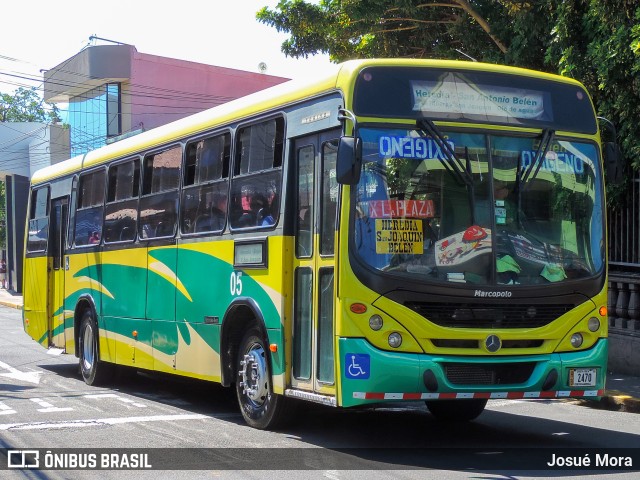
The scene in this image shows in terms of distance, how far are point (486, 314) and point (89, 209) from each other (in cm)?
830

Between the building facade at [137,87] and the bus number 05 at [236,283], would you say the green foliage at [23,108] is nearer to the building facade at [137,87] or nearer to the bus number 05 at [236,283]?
the building facade at [137,87]

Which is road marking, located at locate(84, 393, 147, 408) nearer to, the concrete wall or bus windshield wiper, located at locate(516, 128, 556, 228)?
bus windshield wiper, located at locate(516, 128, 556, 228)

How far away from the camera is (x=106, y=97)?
4028 centimetres

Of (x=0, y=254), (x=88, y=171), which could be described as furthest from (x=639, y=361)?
(x=0, y=254)

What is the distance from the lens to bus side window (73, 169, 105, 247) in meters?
14.8

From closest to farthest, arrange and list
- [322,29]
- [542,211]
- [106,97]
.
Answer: [542,211], [322,29], [106,97]

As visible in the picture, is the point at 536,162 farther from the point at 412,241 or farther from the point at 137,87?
the point at 137,87

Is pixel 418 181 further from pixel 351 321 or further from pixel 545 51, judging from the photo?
pixel 545 51

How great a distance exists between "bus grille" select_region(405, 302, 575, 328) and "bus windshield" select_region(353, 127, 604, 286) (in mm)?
208

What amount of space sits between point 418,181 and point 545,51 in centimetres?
784

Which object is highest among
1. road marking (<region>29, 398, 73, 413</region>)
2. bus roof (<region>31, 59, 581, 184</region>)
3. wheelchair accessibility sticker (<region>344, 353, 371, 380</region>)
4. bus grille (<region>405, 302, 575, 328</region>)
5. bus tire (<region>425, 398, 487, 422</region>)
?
bus roof (<region>31, 59, 581, 184</region>)

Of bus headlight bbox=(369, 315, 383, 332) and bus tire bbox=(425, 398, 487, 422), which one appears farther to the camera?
bus tire bbox=(425, 398, 487, 422)

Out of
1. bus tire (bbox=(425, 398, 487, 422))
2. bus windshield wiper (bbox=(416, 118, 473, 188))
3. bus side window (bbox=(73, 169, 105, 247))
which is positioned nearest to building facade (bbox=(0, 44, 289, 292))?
bus side window (bbox=(73, 169, 105, 247))

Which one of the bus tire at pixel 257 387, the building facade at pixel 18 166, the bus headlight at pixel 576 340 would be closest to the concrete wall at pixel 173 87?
the building facade at pixel 18 166
